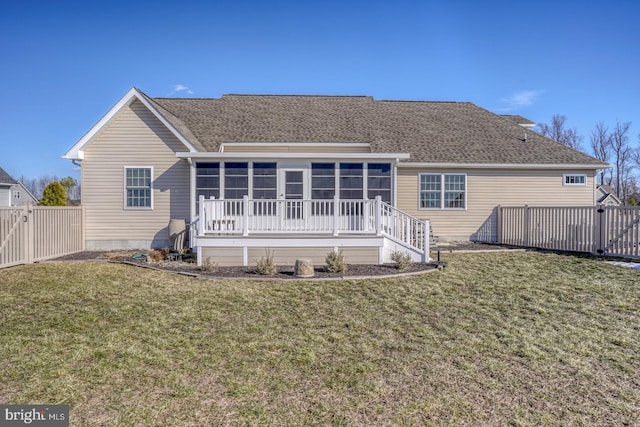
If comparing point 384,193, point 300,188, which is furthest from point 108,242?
point 384,193

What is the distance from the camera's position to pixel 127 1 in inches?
535

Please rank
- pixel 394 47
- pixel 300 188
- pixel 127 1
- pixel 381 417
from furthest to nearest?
pixel 394 47, pixel 127 1, pixel 300 188, pixel 381 417

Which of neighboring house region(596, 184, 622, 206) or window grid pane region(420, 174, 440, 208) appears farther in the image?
neighboring house region(596, 184, 622, 206)

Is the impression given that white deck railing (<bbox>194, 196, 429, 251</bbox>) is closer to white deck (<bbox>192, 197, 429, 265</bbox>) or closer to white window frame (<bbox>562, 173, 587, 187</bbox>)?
white deck (<bbox>192, 197, 429, 265</bbox>)

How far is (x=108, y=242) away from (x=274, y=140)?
7.35m

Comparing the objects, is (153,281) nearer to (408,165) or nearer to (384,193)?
(384,193)

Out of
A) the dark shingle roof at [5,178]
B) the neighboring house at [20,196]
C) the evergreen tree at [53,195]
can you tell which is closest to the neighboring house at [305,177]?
the evergreen tree at [53,195]

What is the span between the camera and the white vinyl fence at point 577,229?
1048 cm

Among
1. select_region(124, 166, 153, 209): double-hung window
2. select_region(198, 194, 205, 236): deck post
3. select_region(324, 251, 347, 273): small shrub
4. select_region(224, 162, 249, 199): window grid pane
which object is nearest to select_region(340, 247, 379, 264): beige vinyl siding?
select_region(324, 251, 347, 273): small shrub

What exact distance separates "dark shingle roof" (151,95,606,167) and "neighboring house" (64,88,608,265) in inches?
3.8

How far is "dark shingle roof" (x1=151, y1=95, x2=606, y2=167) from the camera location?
1427 cm

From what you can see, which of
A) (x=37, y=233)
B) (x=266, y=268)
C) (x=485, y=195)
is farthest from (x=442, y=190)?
(x=37, y=233)

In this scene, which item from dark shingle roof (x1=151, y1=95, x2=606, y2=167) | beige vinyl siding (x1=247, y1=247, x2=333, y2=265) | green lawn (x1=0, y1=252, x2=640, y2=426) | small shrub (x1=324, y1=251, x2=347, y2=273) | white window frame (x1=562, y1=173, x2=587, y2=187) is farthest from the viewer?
white window frame (x1=562, y1=173, x2=587, y2=187)

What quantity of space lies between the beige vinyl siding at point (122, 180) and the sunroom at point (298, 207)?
1.15 meters
